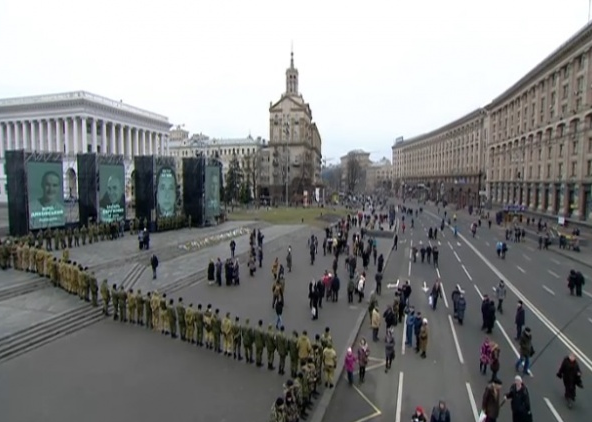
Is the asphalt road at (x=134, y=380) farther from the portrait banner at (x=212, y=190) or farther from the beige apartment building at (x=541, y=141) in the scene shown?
the beige apartment building at (x=541, y=141)

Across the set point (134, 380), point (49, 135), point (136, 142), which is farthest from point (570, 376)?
point (136, 142)

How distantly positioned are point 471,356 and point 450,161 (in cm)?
10422

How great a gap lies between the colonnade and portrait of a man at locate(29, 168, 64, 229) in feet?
163

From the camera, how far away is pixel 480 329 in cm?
1554

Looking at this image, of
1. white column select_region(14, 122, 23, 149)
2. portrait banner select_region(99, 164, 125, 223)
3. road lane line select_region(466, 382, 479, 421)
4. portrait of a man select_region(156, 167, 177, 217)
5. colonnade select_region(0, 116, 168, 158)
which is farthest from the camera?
white column select_region(14, 122, 23, 149)

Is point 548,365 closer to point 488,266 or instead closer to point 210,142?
point 488,266

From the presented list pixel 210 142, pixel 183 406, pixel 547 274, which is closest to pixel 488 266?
pixel 547 274

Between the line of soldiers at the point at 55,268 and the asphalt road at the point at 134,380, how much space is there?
2.06m

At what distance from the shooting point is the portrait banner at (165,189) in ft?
120

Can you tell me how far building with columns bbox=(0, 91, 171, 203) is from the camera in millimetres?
76375

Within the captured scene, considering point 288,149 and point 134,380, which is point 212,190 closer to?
point 134,380

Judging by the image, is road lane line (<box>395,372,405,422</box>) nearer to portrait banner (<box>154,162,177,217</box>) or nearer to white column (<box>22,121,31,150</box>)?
portrait banner (<box>154,162,177,217</box>)

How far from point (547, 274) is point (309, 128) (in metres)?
81.3

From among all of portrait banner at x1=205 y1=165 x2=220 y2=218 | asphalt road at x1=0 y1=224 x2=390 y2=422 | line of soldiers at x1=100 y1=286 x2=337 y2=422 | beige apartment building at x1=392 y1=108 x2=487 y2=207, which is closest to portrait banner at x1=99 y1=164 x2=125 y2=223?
portrait banner at x1=205 y1=165 x2=220 y2=218
